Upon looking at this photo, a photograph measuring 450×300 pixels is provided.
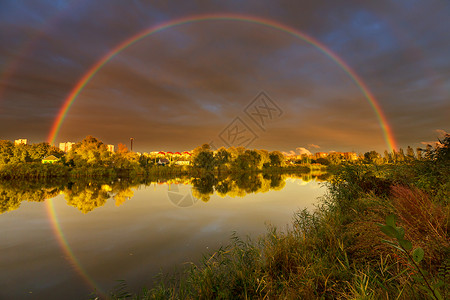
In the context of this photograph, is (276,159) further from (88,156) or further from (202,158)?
(88,156)

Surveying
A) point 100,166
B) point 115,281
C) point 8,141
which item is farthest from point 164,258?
point 8,141

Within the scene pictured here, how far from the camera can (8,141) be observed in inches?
2406

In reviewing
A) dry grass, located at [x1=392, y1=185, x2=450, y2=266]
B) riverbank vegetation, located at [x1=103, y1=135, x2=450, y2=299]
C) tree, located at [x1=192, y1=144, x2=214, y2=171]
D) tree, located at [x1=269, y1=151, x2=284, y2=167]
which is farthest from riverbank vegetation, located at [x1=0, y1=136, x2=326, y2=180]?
dry grass, located at [x1=392, y1=185, x2=450, y2=266]

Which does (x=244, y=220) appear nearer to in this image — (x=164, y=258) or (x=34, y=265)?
(x=164, y=258)

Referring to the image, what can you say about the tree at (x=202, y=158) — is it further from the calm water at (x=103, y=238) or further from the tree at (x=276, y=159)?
the tree at (x=276, y=159)

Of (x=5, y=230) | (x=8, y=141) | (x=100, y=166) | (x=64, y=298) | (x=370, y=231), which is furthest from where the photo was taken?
(x=8, y=141)

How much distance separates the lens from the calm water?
6961mm

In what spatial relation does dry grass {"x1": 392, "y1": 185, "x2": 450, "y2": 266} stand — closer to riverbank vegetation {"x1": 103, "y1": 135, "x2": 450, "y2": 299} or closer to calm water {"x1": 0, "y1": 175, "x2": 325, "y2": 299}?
riverbank vegetation {"x1": 103, "y1": 135, "x2": 450, "y2": 299}

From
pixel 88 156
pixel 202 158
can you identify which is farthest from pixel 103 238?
pixel 202 158

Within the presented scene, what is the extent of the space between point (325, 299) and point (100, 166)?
5291 cm

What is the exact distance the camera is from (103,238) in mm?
11031

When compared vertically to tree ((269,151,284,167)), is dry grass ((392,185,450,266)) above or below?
below

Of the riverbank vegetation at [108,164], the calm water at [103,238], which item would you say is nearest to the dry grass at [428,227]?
the calm water at [103,238]

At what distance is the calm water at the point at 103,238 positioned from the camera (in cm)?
696
